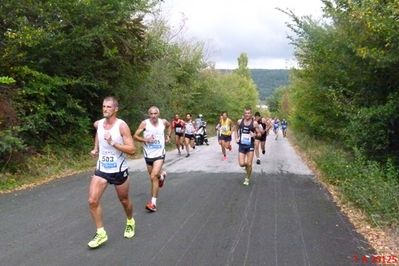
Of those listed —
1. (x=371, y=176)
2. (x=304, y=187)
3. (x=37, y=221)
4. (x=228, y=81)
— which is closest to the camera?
(x=37, y=221)

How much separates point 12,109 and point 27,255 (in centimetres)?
780

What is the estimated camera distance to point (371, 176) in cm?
1024

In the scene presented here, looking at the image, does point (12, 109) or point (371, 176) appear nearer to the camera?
point (371, 176)

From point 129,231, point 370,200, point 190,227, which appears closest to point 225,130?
point 370,200

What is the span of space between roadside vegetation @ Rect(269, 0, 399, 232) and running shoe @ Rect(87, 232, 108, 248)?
4.50 meters

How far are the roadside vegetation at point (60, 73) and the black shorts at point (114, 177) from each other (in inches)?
229

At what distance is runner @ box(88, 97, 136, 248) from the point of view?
6.59 meters

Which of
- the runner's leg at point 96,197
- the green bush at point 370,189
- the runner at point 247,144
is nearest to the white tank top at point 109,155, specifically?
the runner's leg at point 96,197

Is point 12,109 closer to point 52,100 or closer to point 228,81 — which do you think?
point 52,100

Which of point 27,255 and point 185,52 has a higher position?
point 185,52

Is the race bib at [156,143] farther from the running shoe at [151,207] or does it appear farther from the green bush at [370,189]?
the green bush at [370,189]

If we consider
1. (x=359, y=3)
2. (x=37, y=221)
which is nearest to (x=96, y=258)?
(x=37, y=221)

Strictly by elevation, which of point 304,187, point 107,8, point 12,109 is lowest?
point 304,187

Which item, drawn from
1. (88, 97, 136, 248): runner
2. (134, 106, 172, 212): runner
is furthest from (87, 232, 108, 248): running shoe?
(134, 106, 172, 212): runner
